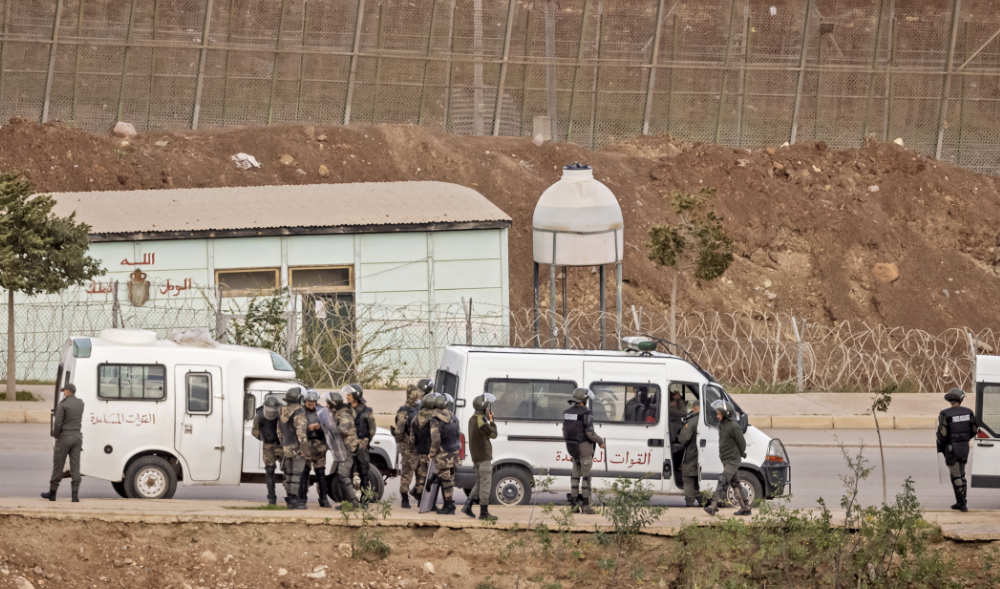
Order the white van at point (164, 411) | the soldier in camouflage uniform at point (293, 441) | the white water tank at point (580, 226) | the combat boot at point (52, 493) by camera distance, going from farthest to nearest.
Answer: the white water tank at point (580, 226)
the white van at point (164, 411)
the combat boot at point (52, 493)
the soldier in camouflage uniform at point (293, 441)

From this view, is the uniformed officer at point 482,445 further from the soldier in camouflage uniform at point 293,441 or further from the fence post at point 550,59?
the fence post at point 550,59

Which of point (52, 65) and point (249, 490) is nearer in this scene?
point (249, 490)

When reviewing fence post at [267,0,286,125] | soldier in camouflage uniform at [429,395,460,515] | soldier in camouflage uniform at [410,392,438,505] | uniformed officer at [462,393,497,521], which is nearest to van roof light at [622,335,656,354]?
uniformed officer at [462,393,497,521]

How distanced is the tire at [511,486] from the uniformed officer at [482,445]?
143cm

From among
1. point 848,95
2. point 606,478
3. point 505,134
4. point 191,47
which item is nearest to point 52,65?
point 191,47

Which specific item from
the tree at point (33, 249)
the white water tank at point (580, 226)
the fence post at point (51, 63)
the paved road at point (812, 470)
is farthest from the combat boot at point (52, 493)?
the fence post at point (51, 63)

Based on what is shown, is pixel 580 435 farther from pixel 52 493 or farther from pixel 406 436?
pixel 52 493

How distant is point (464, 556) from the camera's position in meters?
14.8

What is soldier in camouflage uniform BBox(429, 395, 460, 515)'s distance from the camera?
1511 cm

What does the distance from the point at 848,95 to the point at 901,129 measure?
1913 mm

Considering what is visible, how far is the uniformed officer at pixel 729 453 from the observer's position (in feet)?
51.3

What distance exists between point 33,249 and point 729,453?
12980 mm

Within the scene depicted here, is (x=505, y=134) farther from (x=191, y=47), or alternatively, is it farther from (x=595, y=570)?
(x=595, y=570)

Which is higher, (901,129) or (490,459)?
(901,129)
